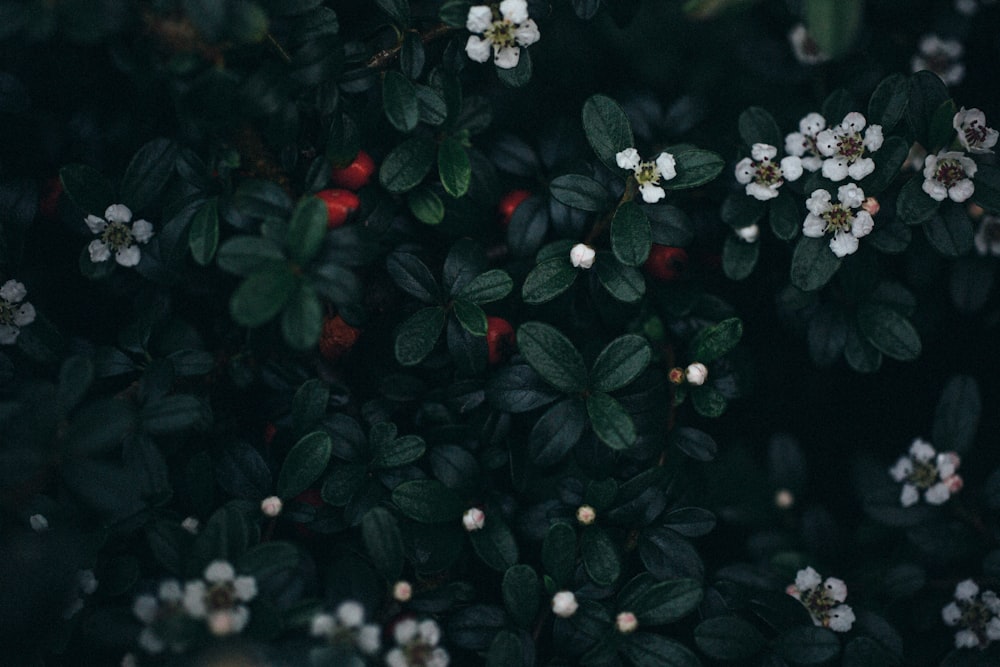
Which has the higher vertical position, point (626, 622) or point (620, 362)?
point (620, 362)

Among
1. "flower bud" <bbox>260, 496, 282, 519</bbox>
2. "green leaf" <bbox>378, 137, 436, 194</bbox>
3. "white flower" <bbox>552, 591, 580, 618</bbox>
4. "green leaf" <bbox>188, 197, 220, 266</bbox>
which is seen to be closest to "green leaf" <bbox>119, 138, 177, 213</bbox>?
"green leaf" <bbox>188, 197, 220, 266</bbox>

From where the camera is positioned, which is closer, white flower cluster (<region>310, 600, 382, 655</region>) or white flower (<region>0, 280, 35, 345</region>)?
white flower cluster (<region>310, 600, 382, 655</region>)

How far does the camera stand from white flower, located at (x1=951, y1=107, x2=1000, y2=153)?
1.51m

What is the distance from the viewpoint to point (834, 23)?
3.90 feet

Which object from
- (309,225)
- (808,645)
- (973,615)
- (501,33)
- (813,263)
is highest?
(501,33)

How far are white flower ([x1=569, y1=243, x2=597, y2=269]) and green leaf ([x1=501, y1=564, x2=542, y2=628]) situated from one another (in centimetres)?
57

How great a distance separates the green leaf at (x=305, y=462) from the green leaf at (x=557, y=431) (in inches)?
15.1

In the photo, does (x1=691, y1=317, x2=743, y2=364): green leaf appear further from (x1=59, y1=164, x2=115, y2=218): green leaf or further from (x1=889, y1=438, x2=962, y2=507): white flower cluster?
(x1=59, y1=164, x2=115, y2=218): green leaf

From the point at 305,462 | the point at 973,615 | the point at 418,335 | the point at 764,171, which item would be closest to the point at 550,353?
the point at 418,335

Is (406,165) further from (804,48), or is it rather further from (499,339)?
(804,48)

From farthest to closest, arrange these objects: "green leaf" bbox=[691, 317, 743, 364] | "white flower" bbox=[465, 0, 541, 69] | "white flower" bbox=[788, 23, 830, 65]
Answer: "white flower" bbox=[788, 23, 830, 65]
"green leaf" bbox=[691, 317, 743, 364]
"white flower" bbox=[465, 0, 541, 69]

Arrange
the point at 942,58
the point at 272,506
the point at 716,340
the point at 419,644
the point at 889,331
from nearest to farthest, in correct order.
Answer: the point at 419,644 < the point at 272,506 < the point at 716,340 < the point at 889,331 < the point at 942,58

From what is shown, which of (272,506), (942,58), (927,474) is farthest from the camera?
(942,58)

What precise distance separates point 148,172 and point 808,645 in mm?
1543
